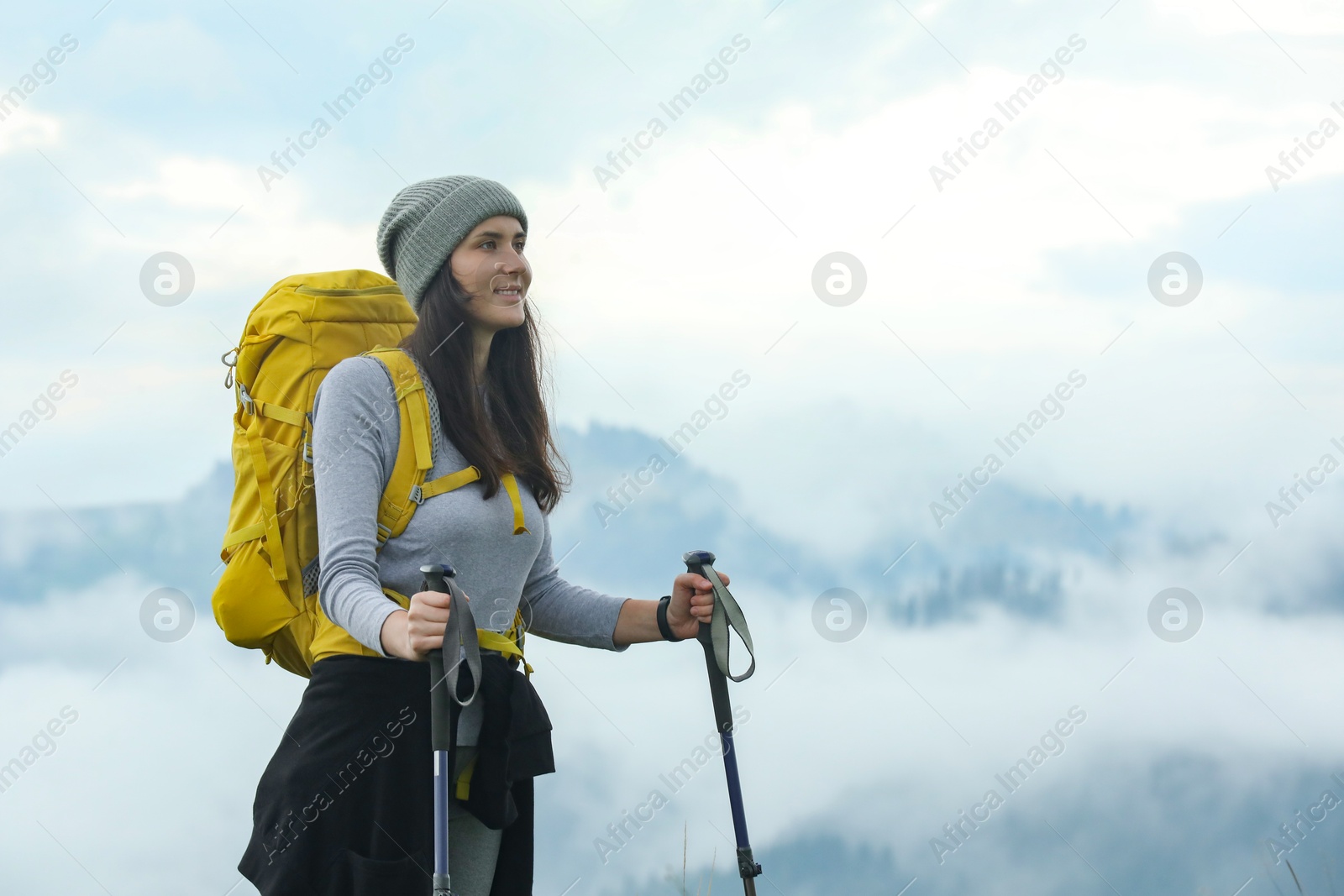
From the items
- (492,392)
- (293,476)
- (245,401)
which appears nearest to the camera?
(293,476)

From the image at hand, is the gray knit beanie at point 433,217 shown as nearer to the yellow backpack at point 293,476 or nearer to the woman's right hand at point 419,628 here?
the yellow backpack at point 293,476

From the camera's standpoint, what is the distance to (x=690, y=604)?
312 centimetres

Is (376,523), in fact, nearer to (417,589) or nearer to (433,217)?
(417,589)

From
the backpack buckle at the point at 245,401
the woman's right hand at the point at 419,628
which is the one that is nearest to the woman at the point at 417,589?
the woman's right hand at the point at 419,628

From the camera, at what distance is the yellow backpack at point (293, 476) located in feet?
8.97

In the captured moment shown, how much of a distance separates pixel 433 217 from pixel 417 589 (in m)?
1.04

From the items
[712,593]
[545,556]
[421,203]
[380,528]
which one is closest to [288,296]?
[421,203]

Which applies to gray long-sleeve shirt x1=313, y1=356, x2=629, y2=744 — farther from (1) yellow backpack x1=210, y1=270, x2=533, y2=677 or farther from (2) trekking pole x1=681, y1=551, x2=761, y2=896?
(2) trekking pole x1=681, y1=551, x2=761, y2=896

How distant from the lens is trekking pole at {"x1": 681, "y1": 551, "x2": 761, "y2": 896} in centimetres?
306

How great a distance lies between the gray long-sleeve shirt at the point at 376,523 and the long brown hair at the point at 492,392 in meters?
0.04

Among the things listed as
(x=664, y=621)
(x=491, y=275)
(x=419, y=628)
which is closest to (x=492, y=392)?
(x=491, y=275)

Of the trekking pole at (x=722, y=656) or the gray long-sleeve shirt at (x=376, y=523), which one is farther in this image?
the trekking pole at (x=722, y=656)

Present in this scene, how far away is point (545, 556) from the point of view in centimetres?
331

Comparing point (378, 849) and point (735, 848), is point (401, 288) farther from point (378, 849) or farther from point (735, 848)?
point (735, 848)
